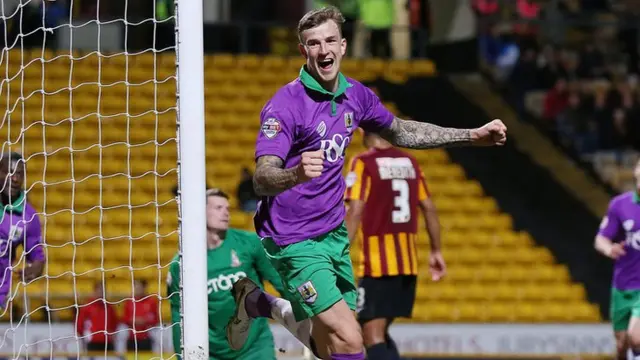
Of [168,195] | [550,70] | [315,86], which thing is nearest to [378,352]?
[315,86]

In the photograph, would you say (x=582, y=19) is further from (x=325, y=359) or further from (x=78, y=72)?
(x=325, y=359)

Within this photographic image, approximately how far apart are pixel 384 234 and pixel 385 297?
414 millimetres

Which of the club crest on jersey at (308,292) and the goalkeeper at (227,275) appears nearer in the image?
the club crest on jersey at (308,292)

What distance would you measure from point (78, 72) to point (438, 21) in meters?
5.69

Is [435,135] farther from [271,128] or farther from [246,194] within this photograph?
[246,194]

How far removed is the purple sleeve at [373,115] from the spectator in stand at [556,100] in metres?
11.8

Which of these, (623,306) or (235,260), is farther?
(623,306)

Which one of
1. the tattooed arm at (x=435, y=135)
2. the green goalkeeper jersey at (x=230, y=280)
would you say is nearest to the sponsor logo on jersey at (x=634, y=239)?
the green goalkeeper jersey at (x=230, y=280)

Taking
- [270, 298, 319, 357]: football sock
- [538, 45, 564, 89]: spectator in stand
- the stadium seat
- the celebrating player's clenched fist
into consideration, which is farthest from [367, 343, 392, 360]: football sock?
[538, 45, 564, 89]: spectator in stand

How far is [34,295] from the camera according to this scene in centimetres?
1273

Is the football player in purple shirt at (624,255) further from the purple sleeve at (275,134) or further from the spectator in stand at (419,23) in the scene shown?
the spectator in stand at (419,23)

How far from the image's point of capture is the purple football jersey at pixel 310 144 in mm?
5570

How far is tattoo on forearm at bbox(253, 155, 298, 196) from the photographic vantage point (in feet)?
16.9

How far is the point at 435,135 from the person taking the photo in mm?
6023
